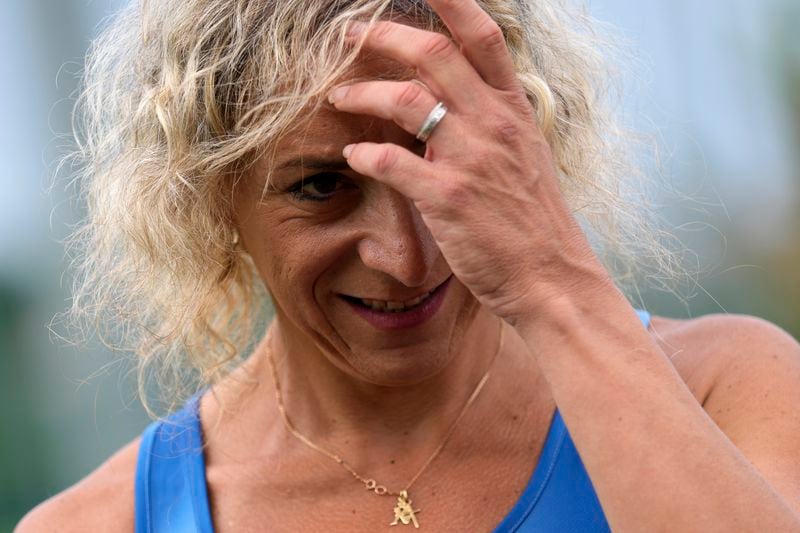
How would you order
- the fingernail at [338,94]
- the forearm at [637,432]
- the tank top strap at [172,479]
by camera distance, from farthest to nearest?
the tank top strap at [172,479] < the fingernail at [338,94] < the forearm at [637,432]

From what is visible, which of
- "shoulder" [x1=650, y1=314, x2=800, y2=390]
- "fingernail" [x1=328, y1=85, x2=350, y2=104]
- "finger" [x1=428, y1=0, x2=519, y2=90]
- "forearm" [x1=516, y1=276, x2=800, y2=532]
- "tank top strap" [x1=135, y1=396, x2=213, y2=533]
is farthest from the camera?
"tank top strap" [x1=135, y1=396, x2=213, y2=533]

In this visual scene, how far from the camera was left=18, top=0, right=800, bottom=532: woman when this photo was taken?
5.33ft

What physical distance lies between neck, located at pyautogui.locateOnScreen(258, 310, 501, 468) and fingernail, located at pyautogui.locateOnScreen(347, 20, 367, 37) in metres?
0.64

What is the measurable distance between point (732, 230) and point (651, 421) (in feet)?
9.95

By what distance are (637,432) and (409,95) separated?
0.55m

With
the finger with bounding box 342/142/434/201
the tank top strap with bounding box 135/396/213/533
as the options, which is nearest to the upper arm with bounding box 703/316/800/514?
the finger with bounding box 342/142/434/201

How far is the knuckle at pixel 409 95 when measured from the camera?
1640 millimetres

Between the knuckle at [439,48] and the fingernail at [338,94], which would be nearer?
the knuckle at [439,48]

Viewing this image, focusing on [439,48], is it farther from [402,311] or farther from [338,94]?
[402,311]

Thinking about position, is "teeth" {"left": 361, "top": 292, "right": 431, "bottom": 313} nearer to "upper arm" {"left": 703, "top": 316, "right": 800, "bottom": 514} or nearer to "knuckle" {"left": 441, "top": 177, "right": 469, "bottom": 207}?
"knuckle" {"left": 441, "top": 177, "right": 469, "bottom": 207}

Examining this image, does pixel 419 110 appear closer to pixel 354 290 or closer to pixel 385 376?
pixel 354 290

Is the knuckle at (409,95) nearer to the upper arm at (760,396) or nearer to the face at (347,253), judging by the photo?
the face at (347,253)

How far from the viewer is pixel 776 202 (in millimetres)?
4543

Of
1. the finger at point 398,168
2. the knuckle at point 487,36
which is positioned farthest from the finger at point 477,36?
the finger at point 398,168
